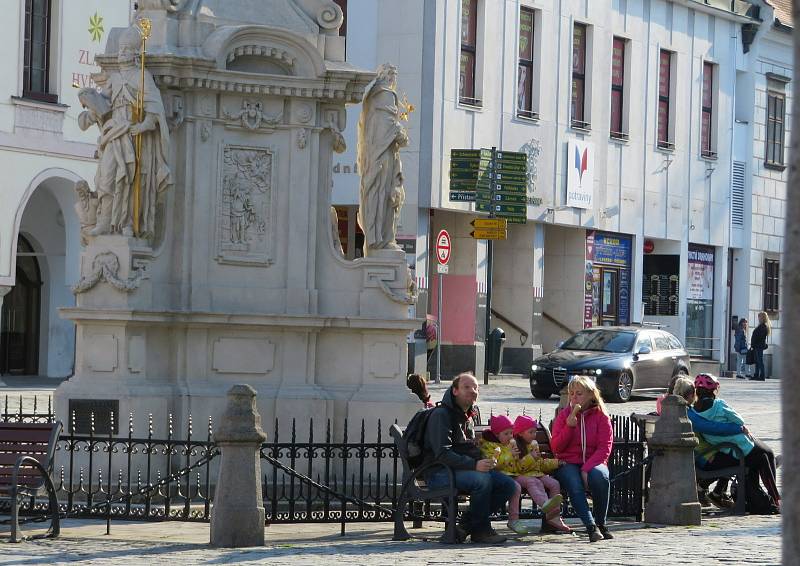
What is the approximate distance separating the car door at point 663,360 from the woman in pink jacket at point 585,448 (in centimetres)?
2121

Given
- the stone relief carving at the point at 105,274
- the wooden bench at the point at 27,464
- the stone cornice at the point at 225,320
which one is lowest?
the wooden bench at the point at 27,464

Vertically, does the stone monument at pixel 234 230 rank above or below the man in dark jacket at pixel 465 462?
above

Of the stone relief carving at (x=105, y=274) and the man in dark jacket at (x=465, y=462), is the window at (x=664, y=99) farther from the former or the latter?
the man in dark jacket at (x=465, y=462)

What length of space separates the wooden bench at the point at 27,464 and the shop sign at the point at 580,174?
107ft

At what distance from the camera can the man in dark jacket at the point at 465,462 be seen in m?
13.3

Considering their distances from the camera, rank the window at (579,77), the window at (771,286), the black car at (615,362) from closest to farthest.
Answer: the black car at (615,362) → the window at (579,77) → the window at (771,286)

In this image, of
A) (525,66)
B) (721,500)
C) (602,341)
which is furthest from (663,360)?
(721,500)

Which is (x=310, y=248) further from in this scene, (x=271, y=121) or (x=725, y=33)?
(x=725, y=33)

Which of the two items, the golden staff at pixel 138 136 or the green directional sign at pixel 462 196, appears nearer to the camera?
the golden staff at pixel 138 136

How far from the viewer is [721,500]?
658 inches

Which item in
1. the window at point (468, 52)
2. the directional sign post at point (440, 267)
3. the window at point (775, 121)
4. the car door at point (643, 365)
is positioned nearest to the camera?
the car door at point (643, 365)

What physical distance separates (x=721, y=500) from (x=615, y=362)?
17.2 m

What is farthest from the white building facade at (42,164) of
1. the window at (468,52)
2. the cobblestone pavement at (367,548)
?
the cobblestone pavement at (367,548)

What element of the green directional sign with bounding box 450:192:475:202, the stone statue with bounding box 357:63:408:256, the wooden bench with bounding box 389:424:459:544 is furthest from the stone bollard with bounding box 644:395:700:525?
the green directional sign with bounding box 450:192:475:202
